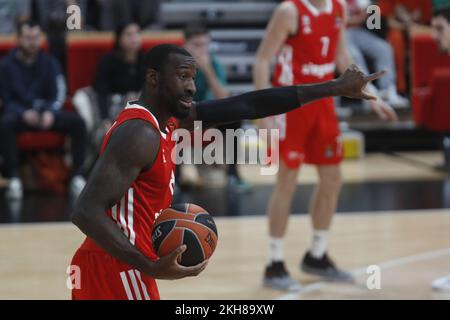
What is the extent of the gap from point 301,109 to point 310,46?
0.38 metres

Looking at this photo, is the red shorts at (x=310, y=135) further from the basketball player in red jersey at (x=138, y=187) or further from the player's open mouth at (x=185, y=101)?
the player's open mouth at (x=185, y=101)

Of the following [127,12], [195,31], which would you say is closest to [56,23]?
[127,12]

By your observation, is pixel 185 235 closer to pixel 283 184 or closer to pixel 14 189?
pixel 283 184

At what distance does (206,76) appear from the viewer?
8.76 meters

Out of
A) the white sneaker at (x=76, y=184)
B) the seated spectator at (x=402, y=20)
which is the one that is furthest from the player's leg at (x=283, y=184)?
the seated spectator at (x=402, y=20)

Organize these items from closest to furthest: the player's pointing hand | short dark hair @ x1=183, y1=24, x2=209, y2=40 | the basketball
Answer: the basketball → the player's pointing hand → short dark hair @ x1=183, y1=24, x2=209, y2=40

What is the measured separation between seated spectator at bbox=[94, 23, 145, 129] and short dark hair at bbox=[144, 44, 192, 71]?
217 inches

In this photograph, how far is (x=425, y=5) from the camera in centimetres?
1191

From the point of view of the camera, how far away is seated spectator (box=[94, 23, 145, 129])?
8930 mm

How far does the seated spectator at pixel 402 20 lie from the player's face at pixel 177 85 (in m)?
8.75

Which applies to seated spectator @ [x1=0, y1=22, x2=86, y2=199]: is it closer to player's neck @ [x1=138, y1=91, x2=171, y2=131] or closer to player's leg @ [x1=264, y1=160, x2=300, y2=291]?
player's leg @ [x1=264, y1=160, x2=300, y2=291]

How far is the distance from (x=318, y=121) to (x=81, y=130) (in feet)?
11.4

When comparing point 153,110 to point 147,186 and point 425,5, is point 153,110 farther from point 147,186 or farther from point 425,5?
point 425,5

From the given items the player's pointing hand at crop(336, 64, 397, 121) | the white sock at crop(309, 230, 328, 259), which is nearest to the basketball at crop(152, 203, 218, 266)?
the player's pointing hand at crop(336, 64, 397, 121)
